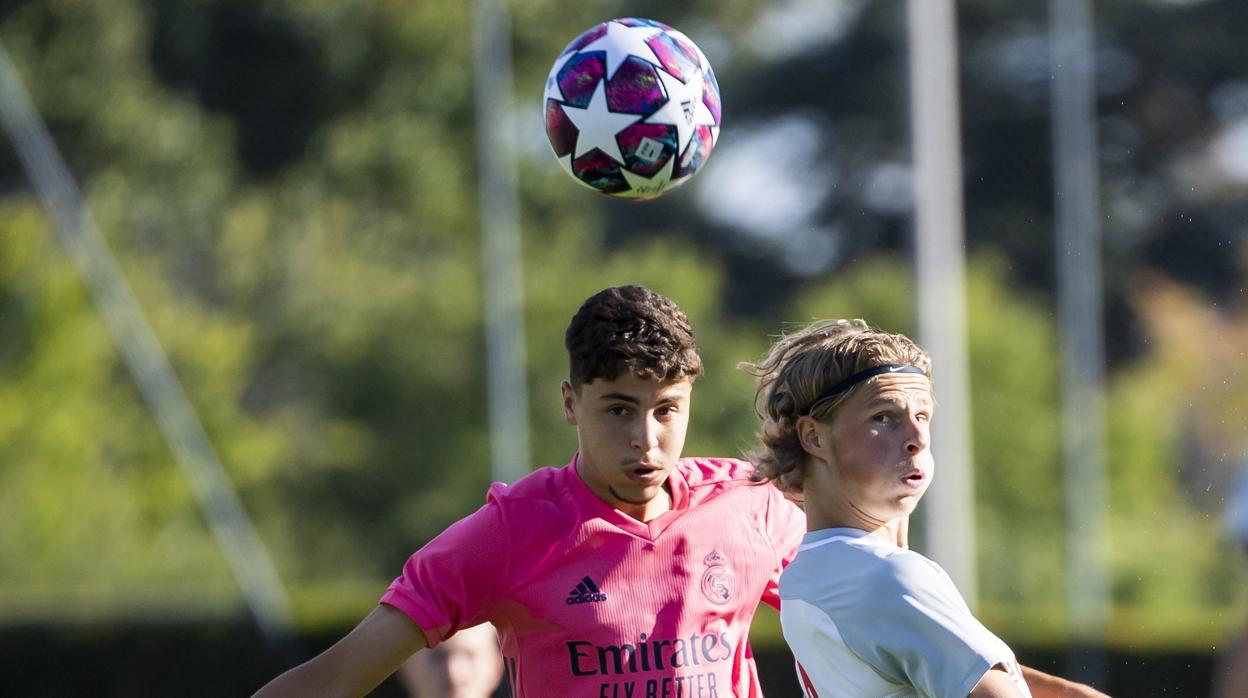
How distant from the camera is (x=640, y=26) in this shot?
13.5 ft

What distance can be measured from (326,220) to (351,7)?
2.34 meters

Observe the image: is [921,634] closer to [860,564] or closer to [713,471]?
[860,564]

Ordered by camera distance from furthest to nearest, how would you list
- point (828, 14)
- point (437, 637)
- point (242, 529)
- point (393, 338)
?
point (828, 14) → point (393, 338) → point (242, 529) → point (437, 637)

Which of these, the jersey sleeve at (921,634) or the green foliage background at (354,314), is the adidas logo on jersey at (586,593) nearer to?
the jersey sleeve at (921,634)

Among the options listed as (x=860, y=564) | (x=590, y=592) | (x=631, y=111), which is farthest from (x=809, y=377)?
(x=631, y=111)

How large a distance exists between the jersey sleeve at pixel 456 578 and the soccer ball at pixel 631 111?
1.05m

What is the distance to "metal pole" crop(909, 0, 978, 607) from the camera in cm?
884

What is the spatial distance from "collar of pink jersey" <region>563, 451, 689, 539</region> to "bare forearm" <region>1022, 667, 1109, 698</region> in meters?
0.74

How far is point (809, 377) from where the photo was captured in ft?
9.14

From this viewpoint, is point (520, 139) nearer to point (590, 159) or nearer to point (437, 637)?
point (590, 159)

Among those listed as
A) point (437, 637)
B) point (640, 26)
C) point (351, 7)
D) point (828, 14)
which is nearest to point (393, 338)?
point (351, 7)

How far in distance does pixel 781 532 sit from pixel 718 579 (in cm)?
22

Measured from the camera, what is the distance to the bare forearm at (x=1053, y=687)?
9.80ft

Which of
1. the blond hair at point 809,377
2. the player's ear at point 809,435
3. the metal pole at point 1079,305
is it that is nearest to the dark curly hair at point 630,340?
the blond hair at point 809,377
